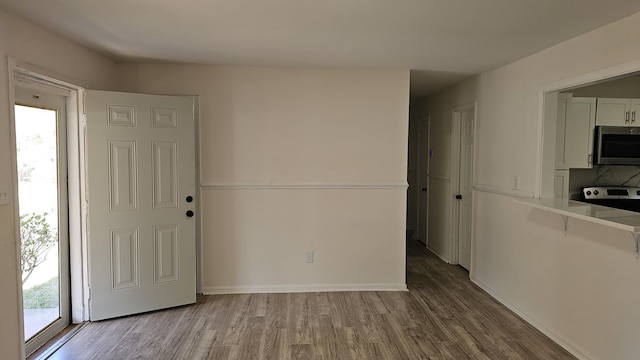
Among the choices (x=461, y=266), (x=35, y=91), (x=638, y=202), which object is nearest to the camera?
(x=35, y=91)

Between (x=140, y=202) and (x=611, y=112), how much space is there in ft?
14.2

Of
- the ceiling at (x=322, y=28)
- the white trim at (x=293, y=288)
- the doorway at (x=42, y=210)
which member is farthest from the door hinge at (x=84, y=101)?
the white trim at (x=293, y=288)

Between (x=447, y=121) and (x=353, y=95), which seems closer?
(x=353, y=95)

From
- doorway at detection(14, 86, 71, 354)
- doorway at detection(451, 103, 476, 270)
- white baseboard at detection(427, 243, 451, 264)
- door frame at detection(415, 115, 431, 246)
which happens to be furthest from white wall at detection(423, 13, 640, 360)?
doorway at detection(14, 86, 71, 354)

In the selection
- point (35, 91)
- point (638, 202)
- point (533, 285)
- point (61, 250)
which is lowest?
point (533, 285)

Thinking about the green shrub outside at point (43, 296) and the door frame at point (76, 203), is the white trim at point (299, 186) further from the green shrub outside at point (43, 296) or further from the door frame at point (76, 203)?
the green shrub outside at point (43, 296)

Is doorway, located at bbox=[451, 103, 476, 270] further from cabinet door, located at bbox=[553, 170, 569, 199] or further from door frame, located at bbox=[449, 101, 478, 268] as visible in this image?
cabinet door, located at bbox=[553, 170, 569, 199]

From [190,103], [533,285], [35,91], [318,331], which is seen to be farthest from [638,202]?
[35,91]

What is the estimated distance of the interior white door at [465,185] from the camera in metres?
4.48

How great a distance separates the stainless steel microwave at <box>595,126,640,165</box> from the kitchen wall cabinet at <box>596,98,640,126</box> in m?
0.05

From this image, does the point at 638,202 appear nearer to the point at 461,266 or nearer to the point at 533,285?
the point at 533,285

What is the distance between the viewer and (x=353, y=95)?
148 inches

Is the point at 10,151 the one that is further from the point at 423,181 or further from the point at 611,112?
the point at 423,181

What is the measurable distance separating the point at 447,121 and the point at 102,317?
4.43 meters
